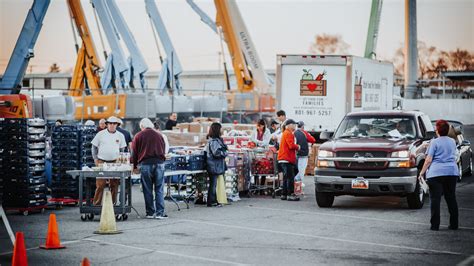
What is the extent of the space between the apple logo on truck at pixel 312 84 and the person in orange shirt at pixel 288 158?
26.1 feet

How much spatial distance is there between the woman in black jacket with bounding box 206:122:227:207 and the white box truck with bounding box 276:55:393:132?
9.24 metres

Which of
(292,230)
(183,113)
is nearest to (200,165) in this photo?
(292,230)

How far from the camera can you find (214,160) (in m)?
20.1

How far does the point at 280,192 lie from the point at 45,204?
6270 millimetres

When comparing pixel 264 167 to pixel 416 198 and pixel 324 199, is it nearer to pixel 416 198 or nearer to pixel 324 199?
pixel 324 199

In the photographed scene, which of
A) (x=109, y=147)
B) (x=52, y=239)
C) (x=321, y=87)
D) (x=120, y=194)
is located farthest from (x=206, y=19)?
(x=52, y=239)

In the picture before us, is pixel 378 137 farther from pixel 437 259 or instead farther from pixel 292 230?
pixel 437 259

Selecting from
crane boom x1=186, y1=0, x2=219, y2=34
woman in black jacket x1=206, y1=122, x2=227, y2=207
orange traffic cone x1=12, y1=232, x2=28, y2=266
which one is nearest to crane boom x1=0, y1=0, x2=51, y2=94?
woman in black jacket x1=206, y1=122, x2=227, y2=207

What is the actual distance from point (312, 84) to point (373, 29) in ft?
90.6

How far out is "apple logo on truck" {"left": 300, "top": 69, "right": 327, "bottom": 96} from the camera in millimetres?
29062

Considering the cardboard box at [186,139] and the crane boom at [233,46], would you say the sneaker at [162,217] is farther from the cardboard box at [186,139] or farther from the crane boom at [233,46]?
the crane boom at [233,46]

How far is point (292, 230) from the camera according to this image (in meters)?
15.8

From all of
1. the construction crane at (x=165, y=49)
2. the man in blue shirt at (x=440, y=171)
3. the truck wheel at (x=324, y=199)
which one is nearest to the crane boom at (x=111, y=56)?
the construction crane at (x=165, y=49)

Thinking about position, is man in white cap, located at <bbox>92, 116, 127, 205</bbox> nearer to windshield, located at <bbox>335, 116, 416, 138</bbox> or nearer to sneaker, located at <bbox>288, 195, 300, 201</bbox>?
sneaker, located at <bbox>288, 195, 300, 201</bbox>
